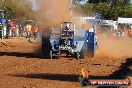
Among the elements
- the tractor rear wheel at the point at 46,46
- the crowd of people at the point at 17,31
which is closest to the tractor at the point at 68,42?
the tractor rear wheel at the point at 46,46

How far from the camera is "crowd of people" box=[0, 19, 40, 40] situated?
41.7 metres

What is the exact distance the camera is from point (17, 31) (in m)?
47.3

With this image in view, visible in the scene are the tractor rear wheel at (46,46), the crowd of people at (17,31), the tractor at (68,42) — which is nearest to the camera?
the tractor at (68,42)

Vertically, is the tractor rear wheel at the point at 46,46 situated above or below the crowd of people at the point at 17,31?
above

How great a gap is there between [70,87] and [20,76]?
3.02 metres

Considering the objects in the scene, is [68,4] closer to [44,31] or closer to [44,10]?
[44,10]

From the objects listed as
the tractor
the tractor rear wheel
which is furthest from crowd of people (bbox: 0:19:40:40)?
the tractor

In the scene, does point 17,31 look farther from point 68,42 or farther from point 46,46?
point 68,42

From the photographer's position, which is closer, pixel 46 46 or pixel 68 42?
pixel 68 42

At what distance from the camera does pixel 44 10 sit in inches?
1004

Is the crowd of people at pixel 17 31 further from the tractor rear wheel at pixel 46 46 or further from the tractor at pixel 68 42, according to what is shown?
the tractor at pixel 68 42

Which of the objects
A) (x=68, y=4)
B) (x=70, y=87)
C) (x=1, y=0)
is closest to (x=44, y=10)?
(x=68, y=4)

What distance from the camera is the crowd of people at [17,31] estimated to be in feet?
137

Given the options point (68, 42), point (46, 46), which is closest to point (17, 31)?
point (46, 46)
